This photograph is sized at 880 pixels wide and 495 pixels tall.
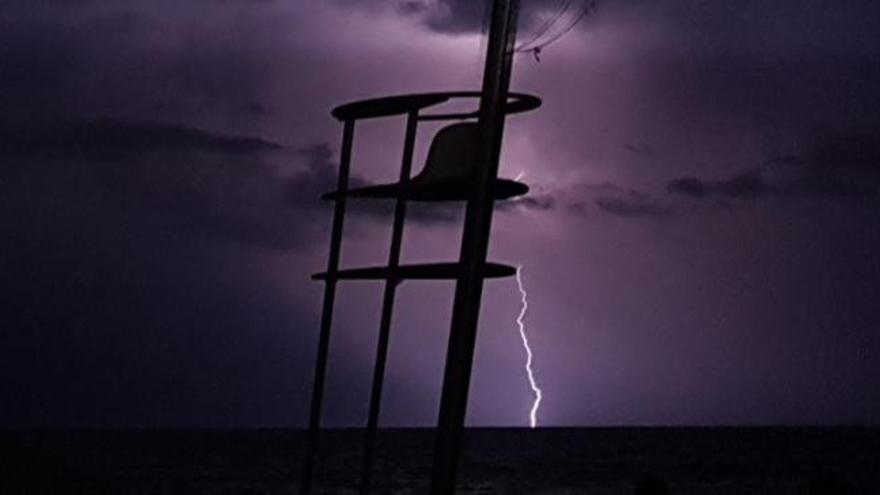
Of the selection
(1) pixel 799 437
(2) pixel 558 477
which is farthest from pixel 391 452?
(1) pixel 799 437

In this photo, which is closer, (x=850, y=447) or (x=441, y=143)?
(x=441, y=143)

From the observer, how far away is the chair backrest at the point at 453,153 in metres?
8.76

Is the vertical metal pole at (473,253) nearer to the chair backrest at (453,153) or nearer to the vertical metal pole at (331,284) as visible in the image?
the chair backrest at (453,153)

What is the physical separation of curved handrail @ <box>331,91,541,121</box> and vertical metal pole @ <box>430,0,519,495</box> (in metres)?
0.53

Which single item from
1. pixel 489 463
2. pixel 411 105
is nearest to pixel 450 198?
pixel 411 105

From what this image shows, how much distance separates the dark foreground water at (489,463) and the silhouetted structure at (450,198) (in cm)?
1875

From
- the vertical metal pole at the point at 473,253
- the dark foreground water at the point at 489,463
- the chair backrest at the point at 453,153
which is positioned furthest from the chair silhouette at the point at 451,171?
the dark foreground water at the point at 489,463

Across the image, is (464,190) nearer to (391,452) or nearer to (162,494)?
(162,494)

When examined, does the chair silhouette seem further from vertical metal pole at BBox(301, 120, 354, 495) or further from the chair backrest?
vertical metal pole at BBox(301, 120, 354, 495)

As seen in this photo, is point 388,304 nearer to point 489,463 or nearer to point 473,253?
point 473,253

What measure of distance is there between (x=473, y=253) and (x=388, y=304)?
143 centimetres

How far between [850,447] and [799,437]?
32.1m

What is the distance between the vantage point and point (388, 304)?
9648mm

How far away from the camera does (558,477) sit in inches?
3319
